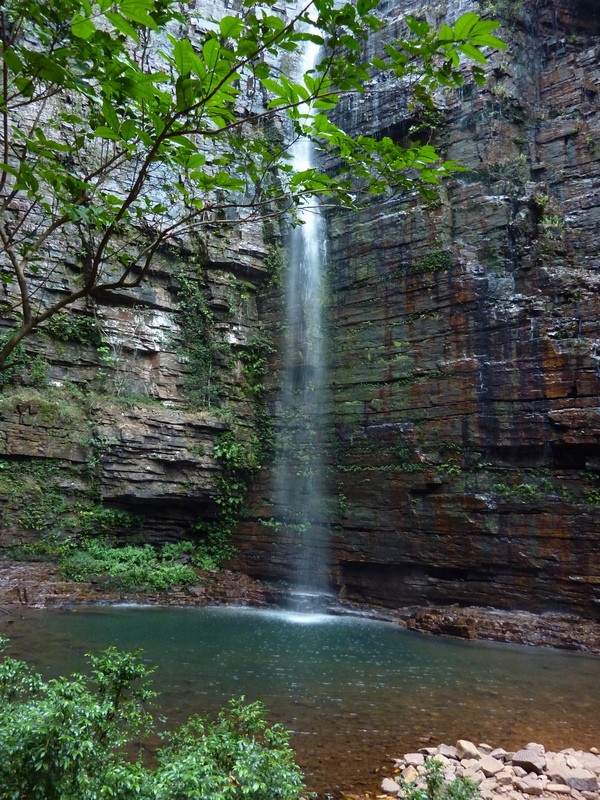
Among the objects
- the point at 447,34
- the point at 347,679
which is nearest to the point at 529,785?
the point at 347,679

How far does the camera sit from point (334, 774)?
4.23m

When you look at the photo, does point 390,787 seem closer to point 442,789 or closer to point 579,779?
point 442,789

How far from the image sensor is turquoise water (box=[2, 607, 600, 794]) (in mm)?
5051

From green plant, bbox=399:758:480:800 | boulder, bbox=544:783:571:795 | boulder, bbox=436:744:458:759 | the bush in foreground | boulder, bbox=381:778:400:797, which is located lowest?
boulder, bbox=436:744:458:759

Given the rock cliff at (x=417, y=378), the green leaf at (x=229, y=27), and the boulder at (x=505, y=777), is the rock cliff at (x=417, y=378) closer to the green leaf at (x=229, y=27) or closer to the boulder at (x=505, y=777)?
the boulder at (x=505, y=777)

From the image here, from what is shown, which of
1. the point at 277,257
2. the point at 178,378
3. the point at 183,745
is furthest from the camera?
the point at 277,257

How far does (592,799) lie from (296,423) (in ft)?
37.8

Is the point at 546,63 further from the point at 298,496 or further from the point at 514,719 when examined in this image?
the point at 514,719

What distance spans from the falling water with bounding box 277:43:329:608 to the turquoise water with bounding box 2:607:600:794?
2495 millimetres

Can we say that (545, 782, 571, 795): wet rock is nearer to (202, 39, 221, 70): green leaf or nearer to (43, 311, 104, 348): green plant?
(202, 39, 221, 70): green leaf

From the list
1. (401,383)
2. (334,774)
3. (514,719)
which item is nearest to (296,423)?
(401,383)

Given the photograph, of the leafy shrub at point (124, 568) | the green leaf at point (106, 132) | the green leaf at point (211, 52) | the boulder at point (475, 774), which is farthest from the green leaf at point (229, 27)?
the leafy shrub at point (124, 568)

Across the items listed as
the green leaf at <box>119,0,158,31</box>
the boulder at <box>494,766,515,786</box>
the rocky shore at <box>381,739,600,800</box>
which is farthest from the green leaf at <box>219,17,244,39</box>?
the boulder at <box>494,766,515,786</box>

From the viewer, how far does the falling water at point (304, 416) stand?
1338 centimetres
